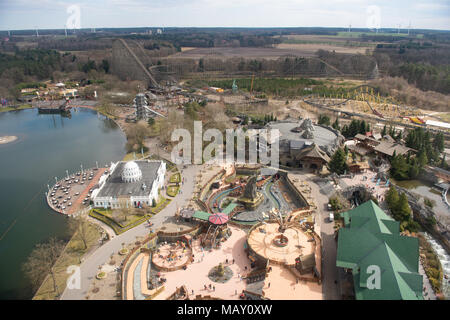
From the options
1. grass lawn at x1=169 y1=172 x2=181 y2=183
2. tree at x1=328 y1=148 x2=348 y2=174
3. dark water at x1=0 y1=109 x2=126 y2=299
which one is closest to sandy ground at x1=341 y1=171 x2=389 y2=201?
tree at x1=328 y1=148 x2=348 y2=174

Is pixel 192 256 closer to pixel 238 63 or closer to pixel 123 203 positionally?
pixel 123 203

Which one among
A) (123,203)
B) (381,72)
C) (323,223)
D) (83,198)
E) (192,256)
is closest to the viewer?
(192,256)

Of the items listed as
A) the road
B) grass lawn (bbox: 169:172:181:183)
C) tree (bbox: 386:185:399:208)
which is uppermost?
tree (bbox: 386:185:399:208)

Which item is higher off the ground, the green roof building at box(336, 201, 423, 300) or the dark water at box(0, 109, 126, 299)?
the green roof building at box(336, 201, 423, 300)

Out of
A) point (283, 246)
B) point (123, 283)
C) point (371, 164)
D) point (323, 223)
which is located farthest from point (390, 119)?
point (123, 283)

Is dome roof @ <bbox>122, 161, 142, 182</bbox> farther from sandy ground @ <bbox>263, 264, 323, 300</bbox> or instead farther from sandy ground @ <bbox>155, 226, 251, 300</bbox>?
sandy ground @ <bbox>263, 264, 323, 300</bbox>
